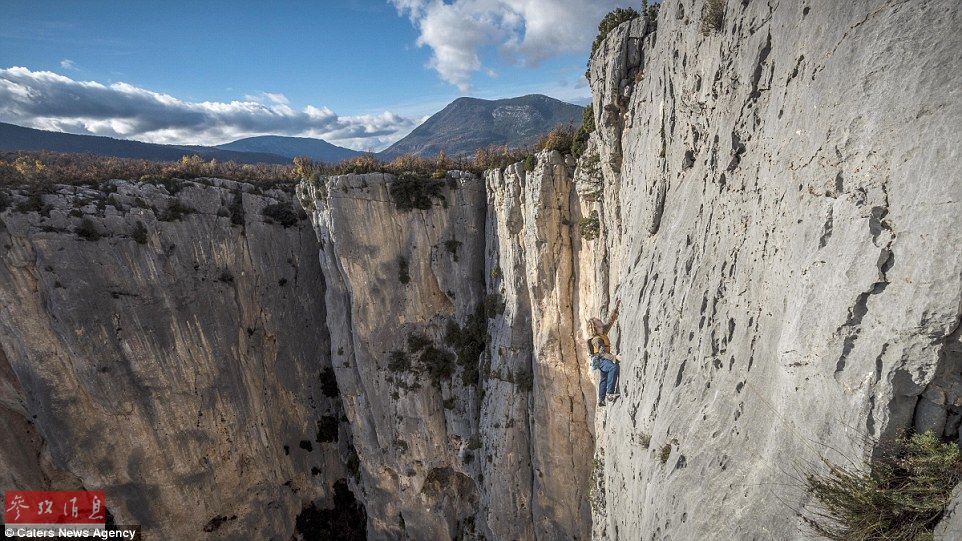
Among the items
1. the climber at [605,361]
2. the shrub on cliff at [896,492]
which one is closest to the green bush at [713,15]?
the climber at [605,361]

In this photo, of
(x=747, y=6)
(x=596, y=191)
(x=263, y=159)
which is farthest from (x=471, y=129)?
(x=747, y=6)

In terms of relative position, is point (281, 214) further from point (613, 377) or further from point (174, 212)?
point (613, 377)

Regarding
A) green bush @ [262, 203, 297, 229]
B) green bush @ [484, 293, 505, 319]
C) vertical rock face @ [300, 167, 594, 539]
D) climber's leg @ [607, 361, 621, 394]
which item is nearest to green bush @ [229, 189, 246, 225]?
green bush @ [262, 203, 297, 229]

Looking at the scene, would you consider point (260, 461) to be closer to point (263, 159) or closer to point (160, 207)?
point (160, 207)

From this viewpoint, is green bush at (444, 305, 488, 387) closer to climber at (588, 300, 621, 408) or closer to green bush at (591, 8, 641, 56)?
climber at (588, 300, 621, 408)

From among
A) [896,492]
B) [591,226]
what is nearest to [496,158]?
[591,226]

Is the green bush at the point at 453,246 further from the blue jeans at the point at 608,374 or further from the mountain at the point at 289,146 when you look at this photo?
the mountain at the point at 289,146
